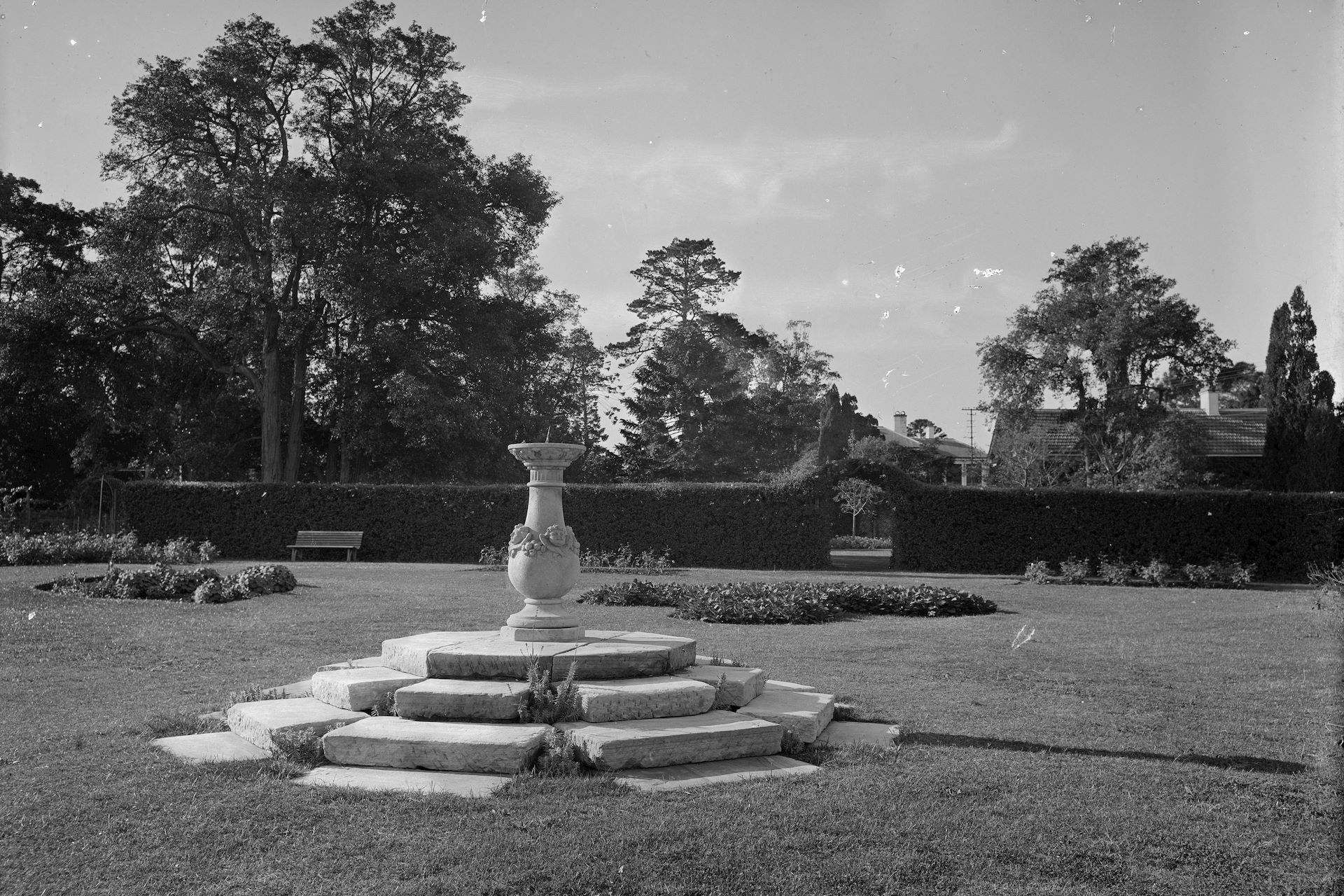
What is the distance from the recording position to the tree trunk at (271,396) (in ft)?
98.0

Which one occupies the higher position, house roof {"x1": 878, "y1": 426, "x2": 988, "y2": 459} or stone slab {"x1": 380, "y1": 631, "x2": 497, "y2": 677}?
house roof {"x1": 878, "y1": 426, "x2": 988, "y2": 459}

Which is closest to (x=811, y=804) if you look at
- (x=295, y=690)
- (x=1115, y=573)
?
(x=295, y=690)

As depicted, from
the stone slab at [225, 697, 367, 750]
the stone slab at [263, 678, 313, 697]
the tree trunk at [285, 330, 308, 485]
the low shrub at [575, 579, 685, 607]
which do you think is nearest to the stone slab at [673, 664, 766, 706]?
the stone slab at [225, 697, 367, 750]

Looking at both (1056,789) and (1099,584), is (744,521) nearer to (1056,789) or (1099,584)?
(1099,584)

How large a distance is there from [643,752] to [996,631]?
780cm

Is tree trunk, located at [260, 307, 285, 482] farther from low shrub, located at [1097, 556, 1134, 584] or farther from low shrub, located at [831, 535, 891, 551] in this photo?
low shrub, located at [1097, 556, 1134, 584]

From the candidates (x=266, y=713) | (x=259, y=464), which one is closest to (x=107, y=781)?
(x=266, y=713)

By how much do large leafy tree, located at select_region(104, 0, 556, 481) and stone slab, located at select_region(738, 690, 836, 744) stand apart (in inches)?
856

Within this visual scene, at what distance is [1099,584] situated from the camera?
19.9 metres

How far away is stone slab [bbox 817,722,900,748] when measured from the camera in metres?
6.16

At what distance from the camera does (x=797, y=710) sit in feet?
21.4

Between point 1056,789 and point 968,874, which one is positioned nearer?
point 968,874

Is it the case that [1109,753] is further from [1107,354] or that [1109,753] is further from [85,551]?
[1107,354]

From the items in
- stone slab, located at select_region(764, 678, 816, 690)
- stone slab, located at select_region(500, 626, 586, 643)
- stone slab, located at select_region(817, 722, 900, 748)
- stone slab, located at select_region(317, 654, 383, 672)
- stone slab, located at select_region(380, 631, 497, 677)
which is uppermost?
stone slab, located at select_region(500, 626, 586, 643)
